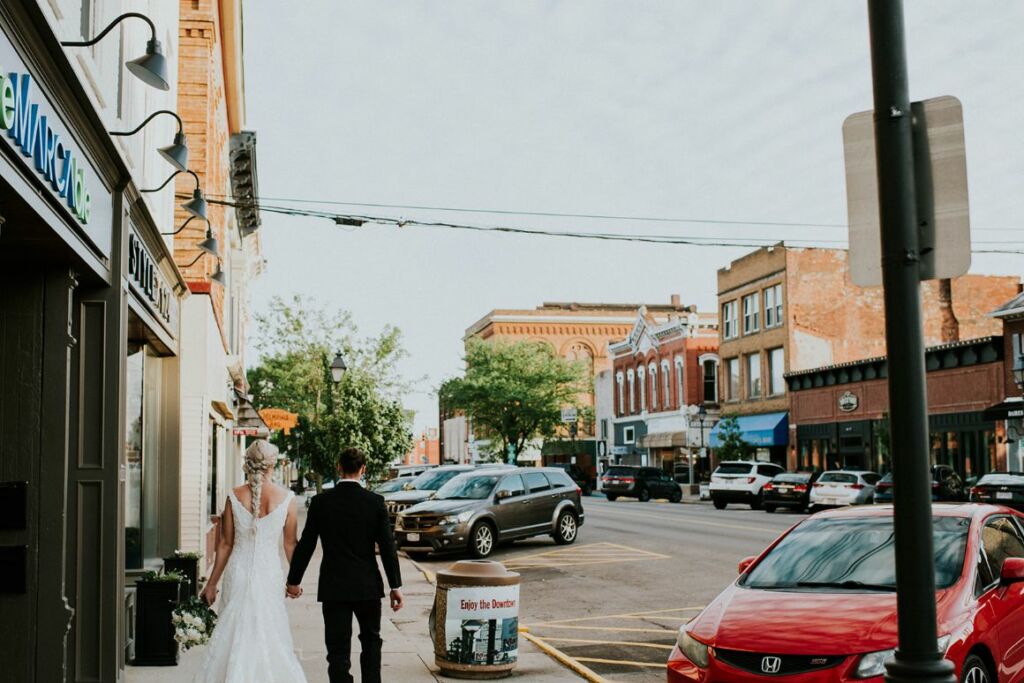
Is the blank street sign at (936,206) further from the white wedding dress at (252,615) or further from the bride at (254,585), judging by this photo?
the white wedding dress at (252,615)

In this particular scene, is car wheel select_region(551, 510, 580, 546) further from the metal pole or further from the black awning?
the black awning

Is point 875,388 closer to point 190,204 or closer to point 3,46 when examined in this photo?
point 190,204

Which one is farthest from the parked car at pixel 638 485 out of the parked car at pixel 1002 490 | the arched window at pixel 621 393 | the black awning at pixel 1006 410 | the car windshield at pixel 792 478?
the arched window at pixel 621 393

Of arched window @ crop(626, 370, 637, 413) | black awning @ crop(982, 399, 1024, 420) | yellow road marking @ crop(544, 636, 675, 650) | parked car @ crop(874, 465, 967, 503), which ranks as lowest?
yellow road marking @ crop(544, 636, 675, 650)

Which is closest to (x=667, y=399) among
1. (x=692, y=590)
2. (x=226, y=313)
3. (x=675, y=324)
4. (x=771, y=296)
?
(x=675, y=324)

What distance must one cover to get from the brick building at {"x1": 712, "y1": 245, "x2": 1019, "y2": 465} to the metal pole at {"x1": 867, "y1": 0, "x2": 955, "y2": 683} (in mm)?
47480

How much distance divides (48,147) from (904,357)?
4.91 meters

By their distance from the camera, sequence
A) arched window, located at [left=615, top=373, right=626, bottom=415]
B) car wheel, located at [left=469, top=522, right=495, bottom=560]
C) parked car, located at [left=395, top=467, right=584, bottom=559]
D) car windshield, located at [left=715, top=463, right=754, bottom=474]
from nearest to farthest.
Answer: parked car, located at [left=395, top=467, right=584, bottom=559] → car wheel, located at [left=469, top=522, right=495, bottom=560] → car windshield, located at [left=715, top=463, right=754, bottom=474] → arched window, located at [left=615, top=373, right=626, bottom=415]

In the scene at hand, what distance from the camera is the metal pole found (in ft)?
13.9

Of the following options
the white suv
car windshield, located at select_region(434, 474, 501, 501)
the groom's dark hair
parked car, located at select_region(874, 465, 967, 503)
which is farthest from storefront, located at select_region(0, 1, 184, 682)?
the white suv

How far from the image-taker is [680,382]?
63.9 m

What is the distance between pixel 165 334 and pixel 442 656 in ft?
19.7

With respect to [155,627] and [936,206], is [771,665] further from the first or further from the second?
[155,627]

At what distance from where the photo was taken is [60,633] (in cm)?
773
